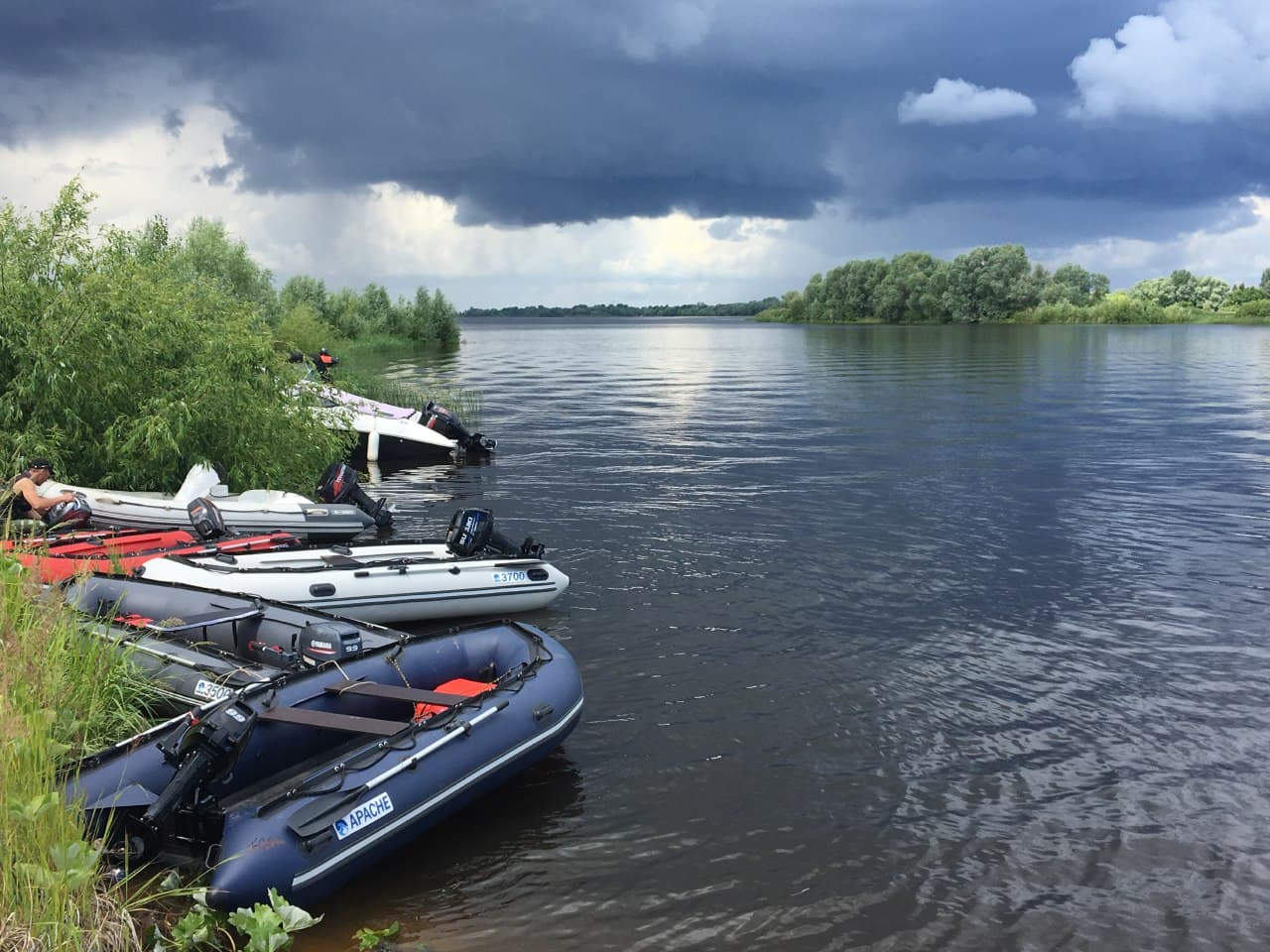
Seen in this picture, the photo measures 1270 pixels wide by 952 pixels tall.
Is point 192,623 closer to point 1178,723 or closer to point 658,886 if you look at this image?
point 658,886

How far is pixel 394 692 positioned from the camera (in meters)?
6.92

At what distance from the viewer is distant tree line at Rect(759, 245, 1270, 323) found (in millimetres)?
109125

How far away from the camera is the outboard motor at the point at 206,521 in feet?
39.8

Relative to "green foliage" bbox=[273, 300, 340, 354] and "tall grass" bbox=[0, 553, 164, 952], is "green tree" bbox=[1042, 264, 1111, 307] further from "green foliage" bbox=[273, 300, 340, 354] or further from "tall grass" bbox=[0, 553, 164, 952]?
"tall grass" bbox=[0, 553, 164, 952]

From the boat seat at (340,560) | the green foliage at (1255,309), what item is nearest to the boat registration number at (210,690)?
the boat seat at (340,560)

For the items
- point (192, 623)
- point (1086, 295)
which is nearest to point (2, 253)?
point (192, 623)

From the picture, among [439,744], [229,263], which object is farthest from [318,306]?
[439,744]

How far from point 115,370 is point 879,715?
36.8 ft

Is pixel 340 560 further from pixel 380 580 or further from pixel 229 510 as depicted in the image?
pixel 229 510

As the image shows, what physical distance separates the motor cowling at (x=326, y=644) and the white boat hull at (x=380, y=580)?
2240 millimetres

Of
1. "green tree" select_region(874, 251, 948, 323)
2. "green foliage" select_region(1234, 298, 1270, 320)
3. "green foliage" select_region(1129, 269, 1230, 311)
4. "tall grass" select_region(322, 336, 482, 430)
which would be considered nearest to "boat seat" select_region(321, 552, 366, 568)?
"tall grass" select_region(322, 336, 482, 430)

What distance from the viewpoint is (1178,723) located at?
8258mm

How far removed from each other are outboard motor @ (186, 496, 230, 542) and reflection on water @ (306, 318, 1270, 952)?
3676 mm

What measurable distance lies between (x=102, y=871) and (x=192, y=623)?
10.7 feet
